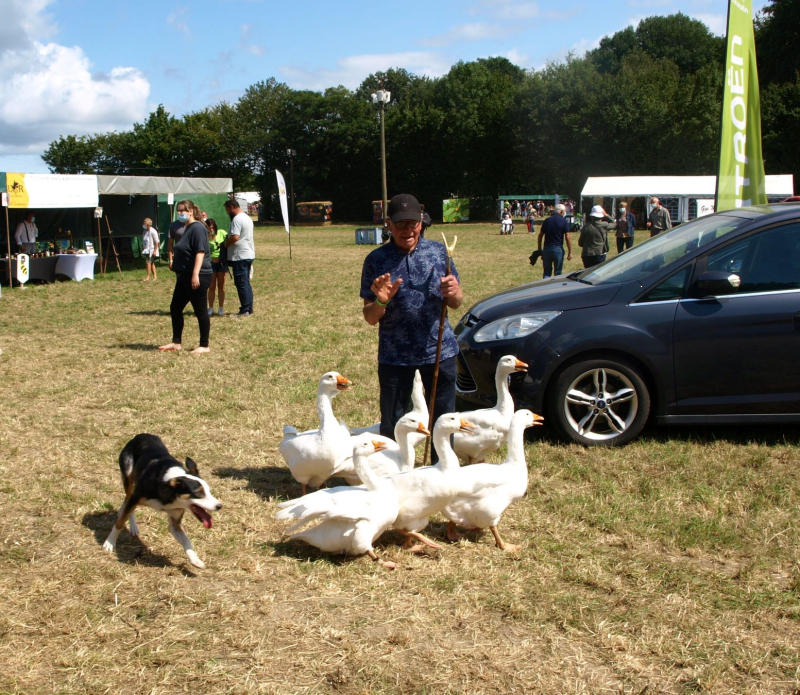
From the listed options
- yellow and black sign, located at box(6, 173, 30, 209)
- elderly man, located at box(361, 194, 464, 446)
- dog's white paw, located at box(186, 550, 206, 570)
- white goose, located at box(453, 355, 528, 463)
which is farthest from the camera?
yellow and black sign, located at box(6, 173, 30, 209)

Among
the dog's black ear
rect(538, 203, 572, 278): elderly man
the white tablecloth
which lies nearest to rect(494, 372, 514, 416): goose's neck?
the dog's black ear

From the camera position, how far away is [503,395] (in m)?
5.73

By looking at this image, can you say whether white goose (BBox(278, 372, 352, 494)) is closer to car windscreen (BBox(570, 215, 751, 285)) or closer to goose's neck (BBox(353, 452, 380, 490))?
goose's neck (BBox(353, 452, 380, 490))

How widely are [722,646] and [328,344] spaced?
25.9ft

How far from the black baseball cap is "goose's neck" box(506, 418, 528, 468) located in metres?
1.44

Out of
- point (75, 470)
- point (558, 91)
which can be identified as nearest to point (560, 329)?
point (75, 470)

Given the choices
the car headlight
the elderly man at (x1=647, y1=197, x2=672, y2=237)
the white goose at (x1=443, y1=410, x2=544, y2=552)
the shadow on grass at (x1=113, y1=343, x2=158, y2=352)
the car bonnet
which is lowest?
the white goose at (x1=443, y1=410, x2=544, y2=552)

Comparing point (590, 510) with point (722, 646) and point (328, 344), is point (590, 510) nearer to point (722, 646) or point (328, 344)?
point (722, 646)

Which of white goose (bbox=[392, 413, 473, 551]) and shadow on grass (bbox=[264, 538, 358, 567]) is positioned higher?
white goose (bbox=[392, 413, 473, 551])

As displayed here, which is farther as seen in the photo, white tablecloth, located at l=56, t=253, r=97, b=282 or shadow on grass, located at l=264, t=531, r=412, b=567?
white tablecloth, located at l=56, t=253, r=97, b=282

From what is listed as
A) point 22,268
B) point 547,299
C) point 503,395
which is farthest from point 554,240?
point 22,268

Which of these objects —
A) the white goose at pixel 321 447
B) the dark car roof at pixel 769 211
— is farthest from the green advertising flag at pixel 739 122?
the white goose at pixel 321 447

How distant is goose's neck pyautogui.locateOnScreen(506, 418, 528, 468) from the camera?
468 centimetres

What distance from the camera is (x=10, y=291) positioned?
58.7 ft
